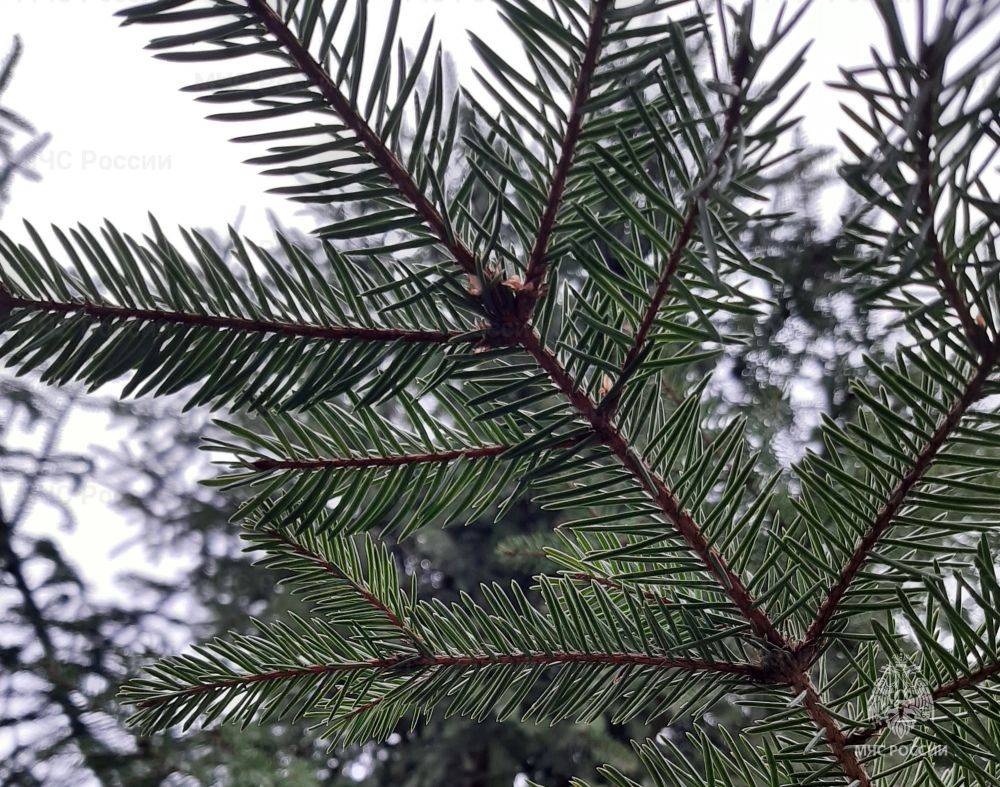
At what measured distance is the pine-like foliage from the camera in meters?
0.22

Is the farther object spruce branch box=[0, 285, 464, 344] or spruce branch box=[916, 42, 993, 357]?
spruce branch box=[0, 285, 464, 344]

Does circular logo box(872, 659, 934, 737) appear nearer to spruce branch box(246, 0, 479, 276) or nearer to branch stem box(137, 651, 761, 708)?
branch stem box(137, 651, 761, 708)

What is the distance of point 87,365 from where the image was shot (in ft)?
0.94

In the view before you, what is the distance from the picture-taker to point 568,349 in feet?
0.83

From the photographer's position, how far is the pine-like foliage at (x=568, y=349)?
0.22m

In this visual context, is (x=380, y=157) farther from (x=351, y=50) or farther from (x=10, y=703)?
(x=10, y=703)

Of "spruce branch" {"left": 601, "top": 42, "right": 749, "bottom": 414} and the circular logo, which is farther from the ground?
"spruce branch" {"left": 601, "top": 42, "right": 749, "bottom": 414}

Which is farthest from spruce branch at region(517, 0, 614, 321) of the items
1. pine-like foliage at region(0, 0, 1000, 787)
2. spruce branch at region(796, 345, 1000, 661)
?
spruce branch at region(796, 345, 1000, 661)

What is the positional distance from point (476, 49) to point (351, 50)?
0.14ft

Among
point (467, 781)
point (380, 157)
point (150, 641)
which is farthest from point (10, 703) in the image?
point (380, 157)

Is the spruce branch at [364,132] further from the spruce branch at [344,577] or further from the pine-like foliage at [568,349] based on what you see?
the spruce branch at [344,577]

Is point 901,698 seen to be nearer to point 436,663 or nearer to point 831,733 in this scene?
point 831,733

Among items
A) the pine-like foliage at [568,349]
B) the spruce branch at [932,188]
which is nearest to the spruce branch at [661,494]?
the pine-like foliage at [568,349]

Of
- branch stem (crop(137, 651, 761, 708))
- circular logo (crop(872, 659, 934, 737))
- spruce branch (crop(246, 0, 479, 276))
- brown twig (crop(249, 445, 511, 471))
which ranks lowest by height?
branch stem (crop(137, 651, 761, 708))
